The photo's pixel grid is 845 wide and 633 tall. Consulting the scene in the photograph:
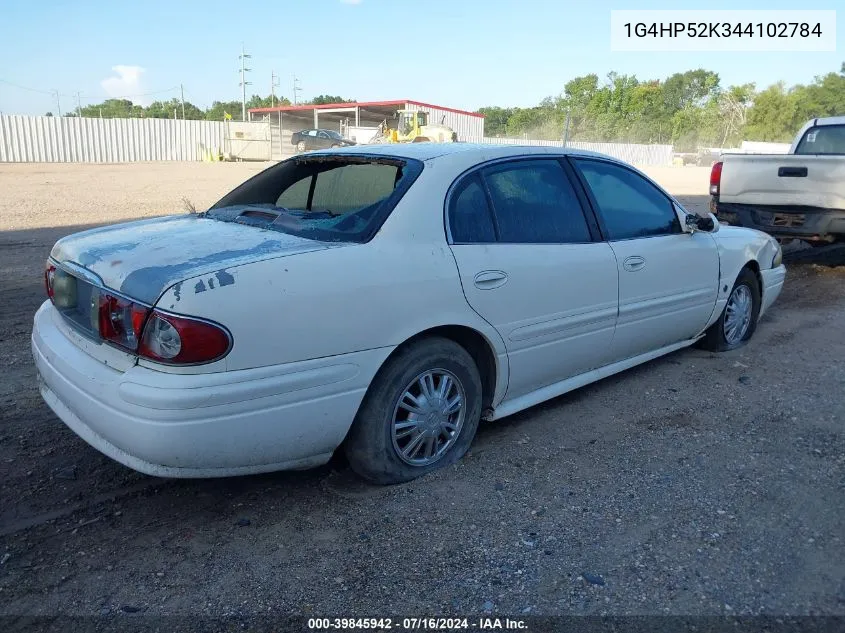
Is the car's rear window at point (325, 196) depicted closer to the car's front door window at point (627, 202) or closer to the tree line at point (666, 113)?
the car's front door window at point (627, 202)

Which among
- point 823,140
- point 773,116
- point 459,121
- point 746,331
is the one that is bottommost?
point 746,331

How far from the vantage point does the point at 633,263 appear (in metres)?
4.09

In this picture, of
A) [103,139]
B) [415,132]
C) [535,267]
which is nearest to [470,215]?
[535,267]

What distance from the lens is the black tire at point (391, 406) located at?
298 cm

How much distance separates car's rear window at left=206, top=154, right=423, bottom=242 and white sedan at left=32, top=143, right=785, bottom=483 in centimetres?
1

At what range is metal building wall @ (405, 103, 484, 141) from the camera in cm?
3931

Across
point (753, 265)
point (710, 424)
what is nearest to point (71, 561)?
point (710, 424)

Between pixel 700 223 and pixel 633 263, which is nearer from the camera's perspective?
pixel 633 263

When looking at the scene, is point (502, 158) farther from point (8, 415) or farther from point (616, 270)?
point (8, 415)

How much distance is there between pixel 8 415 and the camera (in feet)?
12.5

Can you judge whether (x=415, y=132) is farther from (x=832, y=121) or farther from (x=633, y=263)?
(x=633, y=263)

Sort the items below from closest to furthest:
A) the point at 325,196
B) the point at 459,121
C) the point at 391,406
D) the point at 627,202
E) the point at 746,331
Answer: the point at 391,406
the point at 325,196
the point at 627,202
the point at 746,331
the point at 459,121

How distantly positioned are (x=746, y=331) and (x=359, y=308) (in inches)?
154

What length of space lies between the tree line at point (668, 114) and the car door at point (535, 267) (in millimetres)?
51345
